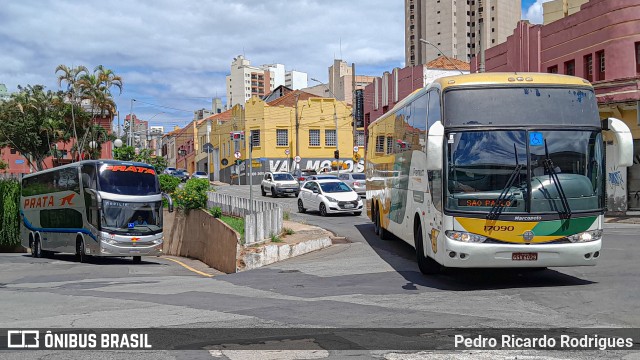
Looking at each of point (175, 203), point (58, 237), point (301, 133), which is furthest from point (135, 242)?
point (301, 133)

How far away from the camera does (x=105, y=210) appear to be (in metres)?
25.1

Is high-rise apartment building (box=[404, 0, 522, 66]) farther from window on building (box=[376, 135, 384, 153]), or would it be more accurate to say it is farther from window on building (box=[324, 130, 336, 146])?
window on building (box=[376, 135, 384, 153])

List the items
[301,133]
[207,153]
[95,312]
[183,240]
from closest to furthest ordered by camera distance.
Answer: [95,312] < [183,240] < [301,133] < [207,153]

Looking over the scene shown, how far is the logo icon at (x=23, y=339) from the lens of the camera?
762 centimetres

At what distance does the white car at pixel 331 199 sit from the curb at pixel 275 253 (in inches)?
376

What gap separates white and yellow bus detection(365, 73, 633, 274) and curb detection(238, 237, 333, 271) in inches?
295

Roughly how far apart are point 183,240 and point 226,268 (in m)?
11.7

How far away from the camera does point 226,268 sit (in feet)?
67.8

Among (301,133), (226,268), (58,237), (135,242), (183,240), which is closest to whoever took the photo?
(226,268)

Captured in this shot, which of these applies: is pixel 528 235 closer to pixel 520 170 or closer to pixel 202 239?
pixel 520 170

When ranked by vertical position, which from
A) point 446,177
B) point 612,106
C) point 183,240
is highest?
point 612,106

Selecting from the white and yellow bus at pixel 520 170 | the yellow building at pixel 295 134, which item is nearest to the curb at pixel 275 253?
the white and yellow bus at pixel 520 170

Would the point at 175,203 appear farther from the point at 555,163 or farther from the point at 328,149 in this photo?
the point at 328,149

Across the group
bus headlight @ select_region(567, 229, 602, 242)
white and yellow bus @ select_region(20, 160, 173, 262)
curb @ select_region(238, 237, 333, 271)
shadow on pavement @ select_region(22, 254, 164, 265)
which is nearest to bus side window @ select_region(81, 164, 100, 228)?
white and yellow bus @ select_region(20, 160, 173, 262)
